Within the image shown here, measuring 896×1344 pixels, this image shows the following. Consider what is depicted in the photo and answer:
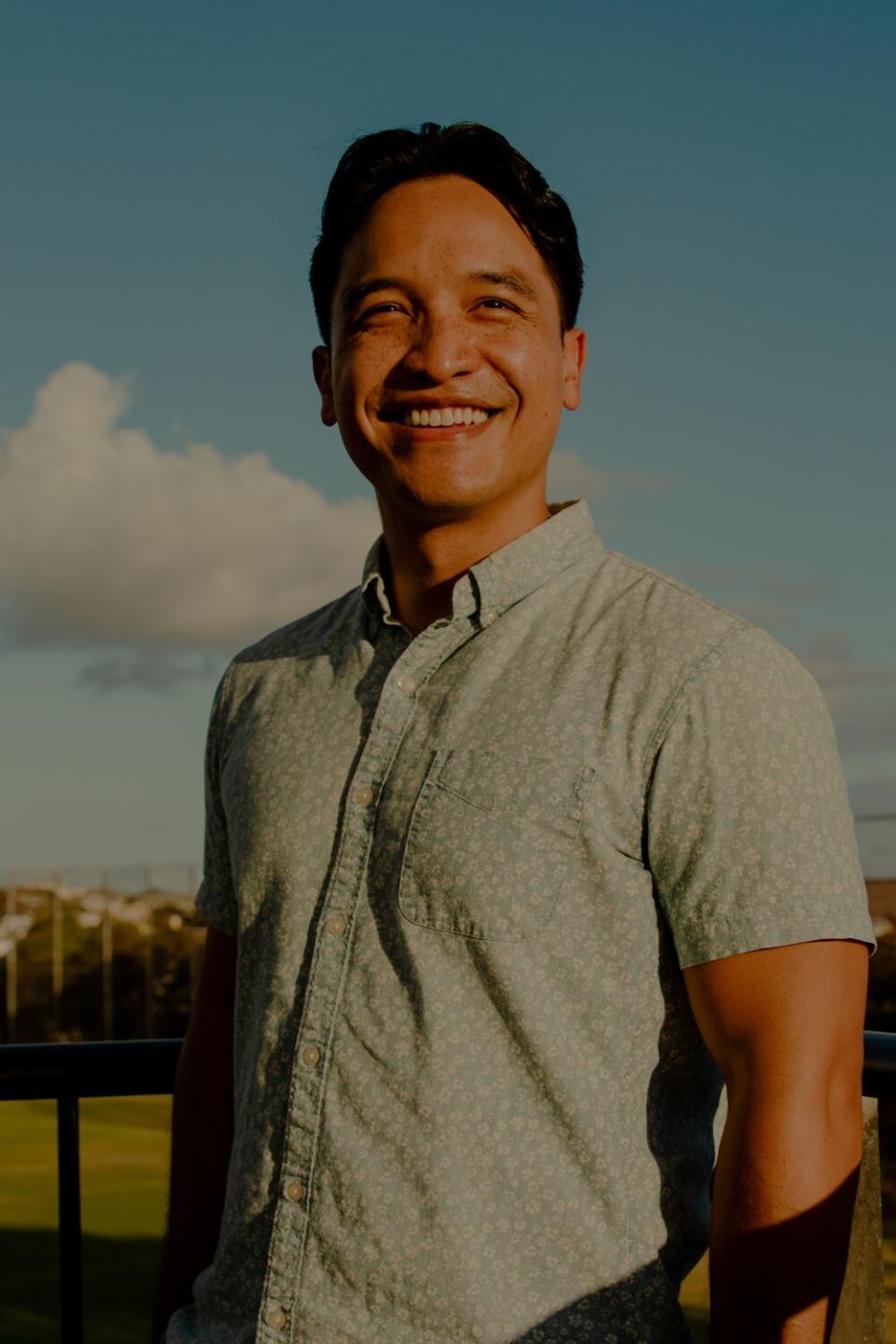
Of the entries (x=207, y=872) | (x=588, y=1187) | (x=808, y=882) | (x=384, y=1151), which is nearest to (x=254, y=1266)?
(x=384, y=1151)

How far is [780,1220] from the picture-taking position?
3.97 ft

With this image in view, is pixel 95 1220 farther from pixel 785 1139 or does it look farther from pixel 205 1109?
pixel 785 1139

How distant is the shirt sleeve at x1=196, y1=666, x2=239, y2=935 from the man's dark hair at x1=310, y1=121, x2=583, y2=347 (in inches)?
21.9

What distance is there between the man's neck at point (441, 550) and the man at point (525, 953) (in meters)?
0.01

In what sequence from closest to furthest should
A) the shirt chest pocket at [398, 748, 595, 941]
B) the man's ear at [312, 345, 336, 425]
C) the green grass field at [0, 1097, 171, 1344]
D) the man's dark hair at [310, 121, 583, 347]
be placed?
the shirt chest pocket at [398, 748, 595, 941] → the man's dark hair at [310, 121, 583, 347] → the man's ear at [312, 345, 336, 425] → the green grass field at [0, 1097, 171, 1344]

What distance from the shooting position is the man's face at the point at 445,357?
1.58 metres

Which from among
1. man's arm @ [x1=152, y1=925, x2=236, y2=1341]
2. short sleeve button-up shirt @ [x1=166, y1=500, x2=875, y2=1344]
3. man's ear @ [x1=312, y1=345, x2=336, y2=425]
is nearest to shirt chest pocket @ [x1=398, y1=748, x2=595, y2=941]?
short sleeve button-up shirt @ [x1=166, y1=500, x2=875, y2=1344]

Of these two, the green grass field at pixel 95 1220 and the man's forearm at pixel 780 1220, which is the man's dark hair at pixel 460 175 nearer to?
the man's forearm at pixel 780 1220

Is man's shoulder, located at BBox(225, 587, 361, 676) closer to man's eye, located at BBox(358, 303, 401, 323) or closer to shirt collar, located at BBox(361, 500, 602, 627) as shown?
shirt collar, located at BBox(361, 500, 602, 627)

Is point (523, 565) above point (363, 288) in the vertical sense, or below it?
below

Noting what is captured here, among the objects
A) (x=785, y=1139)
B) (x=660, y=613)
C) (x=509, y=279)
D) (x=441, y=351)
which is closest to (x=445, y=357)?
(x=441, y=351)

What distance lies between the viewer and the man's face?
158cm

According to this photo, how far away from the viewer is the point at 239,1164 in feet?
4.79

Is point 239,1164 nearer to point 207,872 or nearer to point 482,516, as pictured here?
point 207,872
